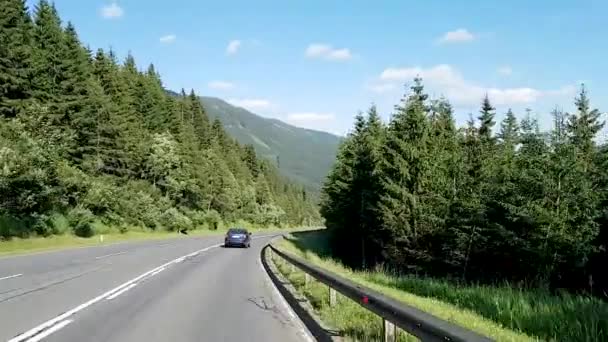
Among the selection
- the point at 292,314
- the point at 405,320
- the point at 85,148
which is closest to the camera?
the point at 405,320

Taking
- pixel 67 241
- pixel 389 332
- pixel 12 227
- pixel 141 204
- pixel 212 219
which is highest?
pixel 141 204

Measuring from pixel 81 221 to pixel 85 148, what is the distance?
14.8 meters

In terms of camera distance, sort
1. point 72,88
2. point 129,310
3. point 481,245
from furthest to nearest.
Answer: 1. point 72,88
2. point 481,245
3. point 129,310

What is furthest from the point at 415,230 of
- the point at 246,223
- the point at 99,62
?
the point at 246,223

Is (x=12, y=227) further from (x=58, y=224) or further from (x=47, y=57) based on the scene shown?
(x=47, y=57)

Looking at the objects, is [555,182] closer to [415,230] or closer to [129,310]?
[415,230]

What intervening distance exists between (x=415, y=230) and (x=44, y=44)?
43639mm

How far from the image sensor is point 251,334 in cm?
981

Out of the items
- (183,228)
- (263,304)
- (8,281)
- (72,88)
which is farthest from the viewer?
(183,228)

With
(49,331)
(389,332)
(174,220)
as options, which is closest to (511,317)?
(389,332)

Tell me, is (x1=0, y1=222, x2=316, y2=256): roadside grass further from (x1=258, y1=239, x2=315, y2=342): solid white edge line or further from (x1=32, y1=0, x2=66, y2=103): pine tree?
(x1=258, y1=239, x2=315, y2=342): solid white edge line

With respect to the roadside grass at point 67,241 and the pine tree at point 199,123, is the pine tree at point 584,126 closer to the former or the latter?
the roadside grass at point 67,241

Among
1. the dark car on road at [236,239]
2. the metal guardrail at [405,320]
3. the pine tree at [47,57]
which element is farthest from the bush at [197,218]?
the metal guardrail at [405,320]

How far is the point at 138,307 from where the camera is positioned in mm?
12805
